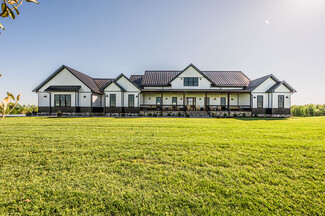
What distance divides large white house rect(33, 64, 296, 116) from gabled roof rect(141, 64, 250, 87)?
17 centimetres

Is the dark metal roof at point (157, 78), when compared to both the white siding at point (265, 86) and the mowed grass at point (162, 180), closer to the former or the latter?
the white siding at point (265, 86)

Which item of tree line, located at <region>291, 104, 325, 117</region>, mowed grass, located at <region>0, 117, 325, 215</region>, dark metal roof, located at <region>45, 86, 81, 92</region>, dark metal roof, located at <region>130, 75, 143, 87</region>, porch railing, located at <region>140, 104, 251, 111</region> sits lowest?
mowed grass, located at <region>0, 117, 325, 215</region>

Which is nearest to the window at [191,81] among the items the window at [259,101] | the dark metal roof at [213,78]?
the dark metal roof at [213,78]

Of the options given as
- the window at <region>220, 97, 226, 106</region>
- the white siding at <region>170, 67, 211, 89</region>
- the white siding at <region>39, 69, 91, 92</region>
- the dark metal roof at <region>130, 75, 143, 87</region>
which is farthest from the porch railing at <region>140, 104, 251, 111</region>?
the white siding at <region>39, 69, 91, 92</region>

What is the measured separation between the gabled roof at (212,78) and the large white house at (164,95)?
168 millimetres

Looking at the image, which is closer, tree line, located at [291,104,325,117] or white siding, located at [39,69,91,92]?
white siding, located at [39,69,91,92]

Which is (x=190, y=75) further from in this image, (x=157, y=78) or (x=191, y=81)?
(x=157, y=78)

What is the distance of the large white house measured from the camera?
2081 cm

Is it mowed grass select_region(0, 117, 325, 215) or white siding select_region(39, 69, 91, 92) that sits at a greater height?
white siding select_region(39, 69, 91, 92)

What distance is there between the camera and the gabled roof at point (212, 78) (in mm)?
23922

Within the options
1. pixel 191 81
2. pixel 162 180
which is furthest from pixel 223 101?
pixel 162 180

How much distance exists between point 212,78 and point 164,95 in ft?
30.9

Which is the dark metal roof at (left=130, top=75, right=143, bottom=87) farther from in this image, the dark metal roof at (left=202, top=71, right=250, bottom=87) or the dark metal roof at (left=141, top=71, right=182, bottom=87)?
the dark metal roof at (left=202, top=71, right=250, bottom=87)

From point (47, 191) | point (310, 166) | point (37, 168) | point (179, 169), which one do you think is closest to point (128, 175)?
point (179, 169)
